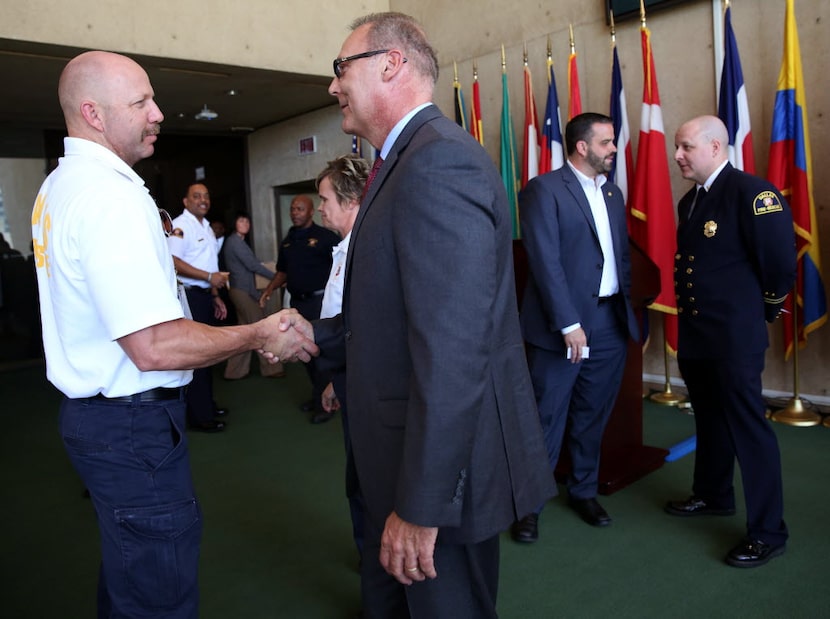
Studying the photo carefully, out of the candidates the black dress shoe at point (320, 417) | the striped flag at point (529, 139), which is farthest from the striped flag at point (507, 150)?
the black dress shoe at point (320, 417)

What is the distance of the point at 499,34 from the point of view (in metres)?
6.02

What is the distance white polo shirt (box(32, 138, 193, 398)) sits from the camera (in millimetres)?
1392

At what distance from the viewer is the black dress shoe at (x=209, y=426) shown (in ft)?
15.9

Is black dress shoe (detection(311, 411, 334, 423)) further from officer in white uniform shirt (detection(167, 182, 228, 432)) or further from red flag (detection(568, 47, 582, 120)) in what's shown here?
red flag (detection(568, 47, 582, 120))


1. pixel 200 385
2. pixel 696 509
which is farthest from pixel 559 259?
pixel 200 385

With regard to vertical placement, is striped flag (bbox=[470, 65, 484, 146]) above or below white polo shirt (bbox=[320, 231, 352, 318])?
above

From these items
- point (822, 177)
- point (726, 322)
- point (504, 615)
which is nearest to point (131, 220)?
point (504, 615)

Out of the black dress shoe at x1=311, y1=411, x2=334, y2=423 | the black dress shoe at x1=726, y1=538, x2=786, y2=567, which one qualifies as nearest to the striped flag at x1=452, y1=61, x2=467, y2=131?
the black dress shoe at x1=311, y1=411, x2=334, y2=423

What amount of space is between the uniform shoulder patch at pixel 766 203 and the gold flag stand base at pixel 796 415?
2.22m

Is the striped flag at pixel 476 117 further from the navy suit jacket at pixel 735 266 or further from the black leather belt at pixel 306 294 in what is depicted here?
the navy suit jacket at pixel 735 266

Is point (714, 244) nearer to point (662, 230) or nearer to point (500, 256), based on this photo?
point (500, 256)

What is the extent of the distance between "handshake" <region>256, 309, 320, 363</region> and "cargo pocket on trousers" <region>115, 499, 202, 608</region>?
49 centimetres

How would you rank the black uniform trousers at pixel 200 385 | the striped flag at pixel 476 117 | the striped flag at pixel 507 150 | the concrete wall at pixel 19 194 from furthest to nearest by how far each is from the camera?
the concrete wall at pixel 19 194 → the striped flag at pixel 476 117 → the striped flag at pixel 507 150 → the black uniform trousers at pixel 200 385

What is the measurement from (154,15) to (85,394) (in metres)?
4.93
